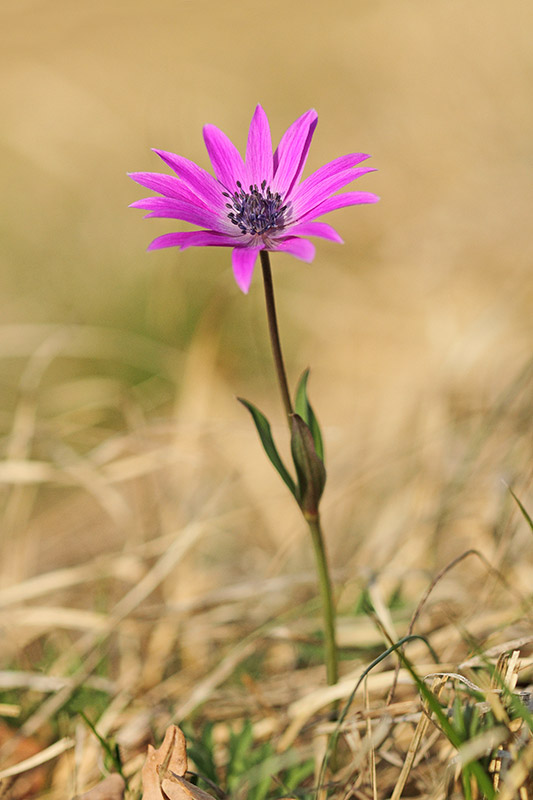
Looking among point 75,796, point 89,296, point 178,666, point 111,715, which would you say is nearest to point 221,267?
point 89,296

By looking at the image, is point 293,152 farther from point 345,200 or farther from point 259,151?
point 345,200

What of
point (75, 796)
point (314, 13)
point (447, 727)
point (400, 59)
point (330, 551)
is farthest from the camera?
point (314, 13)

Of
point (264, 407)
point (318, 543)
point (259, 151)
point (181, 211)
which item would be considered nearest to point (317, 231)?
point (181, 211)

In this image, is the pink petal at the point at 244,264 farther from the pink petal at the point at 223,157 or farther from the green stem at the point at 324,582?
the green stem at the point at 324,582

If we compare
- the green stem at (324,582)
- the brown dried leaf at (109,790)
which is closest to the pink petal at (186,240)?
the green stem at (324,582)

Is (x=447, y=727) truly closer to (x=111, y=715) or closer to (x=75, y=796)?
(x=75, y=796)
